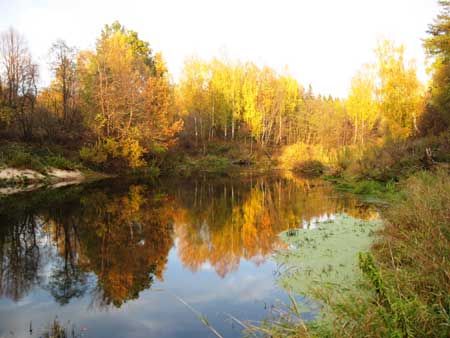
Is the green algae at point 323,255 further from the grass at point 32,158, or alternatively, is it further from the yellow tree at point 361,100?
the yellow tree at point 361,100

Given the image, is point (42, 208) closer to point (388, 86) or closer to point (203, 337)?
point (203, 337)

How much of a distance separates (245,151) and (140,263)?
3281 centimetres

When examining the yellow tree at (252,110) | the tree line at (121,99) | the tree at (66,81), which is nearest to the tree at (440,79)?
the tree line at (121,99)

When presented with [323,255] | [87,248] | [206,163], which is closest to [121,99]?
[206,163]

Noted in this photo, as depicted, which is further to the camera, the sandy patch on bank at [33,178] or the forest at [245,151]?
the sandy patch on bank at [33,178]

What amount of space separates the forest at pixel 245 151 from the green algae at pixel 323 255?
20.4 inches

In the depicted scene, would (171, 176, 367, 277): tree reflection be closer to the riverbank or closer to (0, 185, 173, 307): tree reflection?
(0, 185, 173, 307): tree reflection

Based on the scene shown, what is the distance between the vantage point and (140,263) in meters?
6.64

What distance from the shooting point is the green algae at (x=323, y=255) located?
5140mm

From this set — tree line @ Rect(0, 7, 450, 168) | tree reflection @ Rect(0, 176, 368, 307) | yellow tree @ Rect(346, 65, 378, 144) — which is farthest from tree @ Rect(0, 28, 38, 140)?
yellow tree @ Rect(346, 65, 378, 144)

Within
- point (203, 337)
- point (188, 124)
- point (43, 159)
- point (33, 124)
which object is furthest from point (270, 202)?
point (188, 124)

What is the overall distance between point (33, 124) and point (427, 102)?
29.1m

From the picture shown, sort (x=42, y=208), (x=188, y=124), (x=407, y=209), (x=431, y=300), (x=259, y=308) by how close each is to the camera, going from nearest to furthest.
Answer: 1. (x=431, y=300)
2. (x=259, y=308)
3. (x=407, y=209)
4. (x=42, y=208)
5. (x=188, y=124)

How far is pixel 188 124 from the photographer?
40.7m
